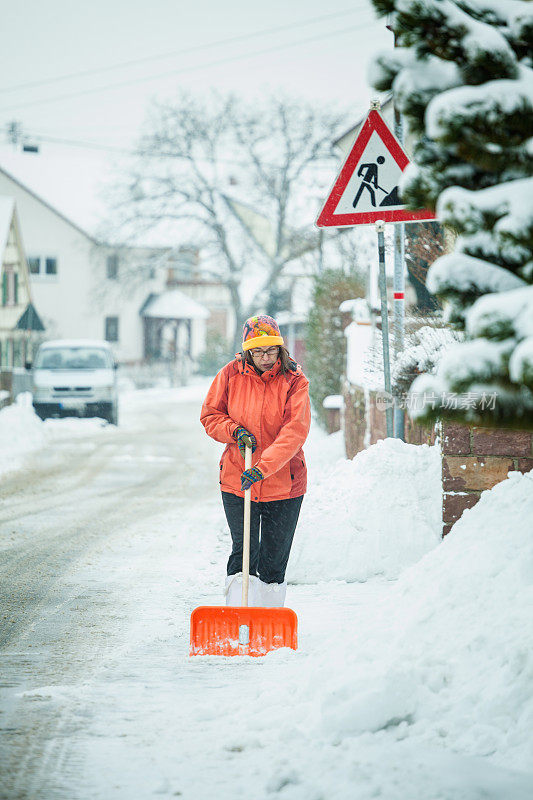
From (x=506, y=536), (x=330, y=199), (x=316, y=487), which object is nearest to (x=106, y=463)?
(x=316, y=487)

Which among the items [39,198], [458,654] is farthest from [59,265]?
[458,654]

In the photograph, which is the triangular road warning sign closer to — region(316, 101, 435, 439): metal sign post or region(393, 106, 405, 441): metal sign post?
region(316, 101, 435, 439): metal sign post

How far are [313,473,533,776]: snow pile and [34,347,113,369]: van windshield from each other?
1684 cm

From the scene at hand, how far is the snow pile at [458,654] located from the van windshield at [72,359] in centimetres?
1684

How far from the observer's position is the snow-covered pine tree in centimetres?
248

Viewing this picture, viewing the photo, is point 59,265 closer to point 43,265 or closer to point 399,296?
point 43,265

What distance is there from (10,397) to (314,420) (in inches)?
297

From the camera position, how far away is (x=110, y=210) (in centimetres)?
3919

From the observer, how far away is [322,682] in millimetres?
3617

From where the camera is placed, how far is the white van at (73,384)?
19.2m

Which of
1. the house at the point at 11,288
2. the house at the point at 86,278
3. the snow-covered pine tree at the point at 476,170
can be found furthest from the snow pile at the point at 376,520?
the house at the point at 86,278

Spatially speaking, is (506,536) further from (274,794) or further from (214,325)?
(214,325)

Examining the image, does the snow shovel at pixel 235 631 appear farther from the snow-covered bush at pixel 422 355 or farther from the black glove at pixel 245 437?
the snow-covered bush at pixel 422 355

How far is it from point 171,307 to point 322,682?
46472 mm
